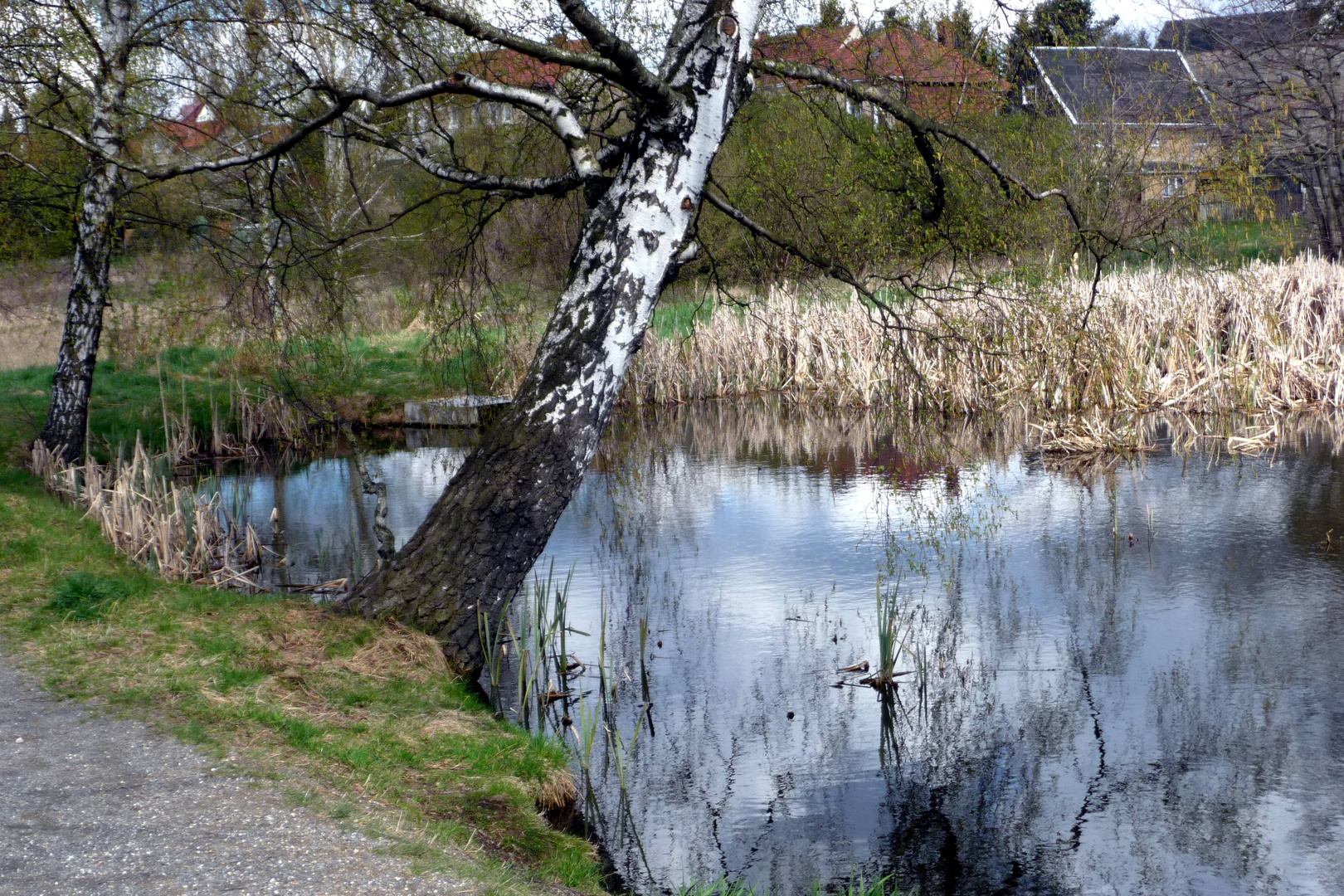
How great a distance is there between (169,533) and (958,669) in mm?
5213

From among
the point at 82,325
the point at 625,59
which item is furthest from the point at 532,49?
the point at 82,325

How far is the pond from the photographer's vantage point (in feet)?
17.0

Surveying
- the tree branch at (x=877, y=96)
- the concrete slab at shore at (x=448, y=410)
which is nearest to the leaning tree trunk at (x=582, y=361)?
the tree branch at (x=877, y=96)

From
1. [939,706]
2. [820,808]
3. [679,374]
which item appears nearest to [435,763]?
[820,808]

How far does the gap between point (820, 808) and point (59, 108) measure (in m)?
9.53

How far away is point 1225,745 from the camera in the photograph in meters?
6.07

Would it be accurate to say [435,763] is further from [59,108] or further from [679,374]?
[679,374]

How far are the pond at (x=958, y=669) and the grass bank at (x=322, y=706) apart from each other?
53 cm

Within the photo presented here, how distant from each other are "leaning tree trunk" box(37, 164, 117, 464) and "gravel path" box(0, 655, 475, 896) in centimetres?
712

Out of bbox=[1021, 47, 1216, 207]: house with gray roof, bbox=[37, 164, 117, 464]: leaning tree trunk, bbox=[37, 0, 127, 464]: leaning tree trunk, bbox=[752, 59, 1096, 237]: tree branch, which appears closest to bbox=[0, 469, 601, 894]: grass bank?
bbox=[752, 59, 1096, 237]: tree branch

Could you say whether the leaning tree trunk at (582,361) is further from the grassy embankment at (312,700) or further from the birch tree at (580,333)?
the grassy embankment at (312,700)

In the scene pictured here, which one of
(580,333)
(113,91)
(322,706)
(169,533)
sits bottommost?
(322,706)

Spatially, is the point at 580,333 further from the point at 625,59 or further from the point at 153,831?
the point at 153,831

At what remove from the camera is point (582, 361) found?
6055mm
